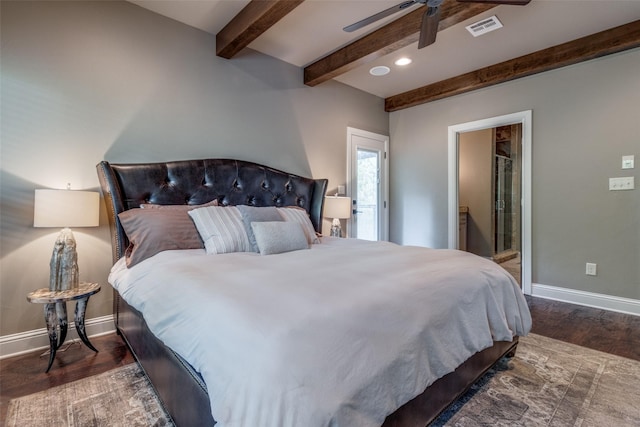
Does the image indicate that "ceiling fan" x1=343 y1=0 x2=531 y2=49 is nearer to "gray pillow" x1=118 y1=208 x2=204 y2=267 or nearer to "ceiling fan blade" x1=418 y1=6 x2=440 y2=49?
"ceiling fan blade" x1=418 y1=6 x2=440 y2=49

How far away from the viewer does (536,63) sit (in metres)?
3.43

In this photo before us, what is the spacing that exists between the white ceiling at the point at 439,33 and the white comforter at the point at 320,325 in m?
2.21

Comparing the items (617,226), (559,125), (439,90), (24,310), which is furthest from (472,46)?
(24,310)

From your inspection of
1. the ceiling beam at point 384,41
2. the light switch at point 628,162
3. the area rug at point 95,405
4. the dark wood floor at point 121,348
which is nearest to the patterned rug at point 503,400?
the area rug at point 95,405

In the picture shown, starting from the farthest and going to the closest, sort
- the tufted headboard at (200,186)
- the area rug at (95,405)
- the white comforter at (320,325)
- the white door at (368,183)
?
1. the white door at (368,183)
2. the tufted headboard at (200,186)
3. the area rug at (95,405)
4. the white comforter at (320,325)

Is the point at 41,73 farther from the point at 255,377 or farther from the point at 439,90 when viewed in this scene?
the point at 439,90

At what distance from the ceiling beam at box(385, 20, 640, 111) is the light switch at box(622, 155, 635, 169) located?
1053mm

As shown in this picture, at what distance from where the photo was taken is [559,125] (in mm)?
3432

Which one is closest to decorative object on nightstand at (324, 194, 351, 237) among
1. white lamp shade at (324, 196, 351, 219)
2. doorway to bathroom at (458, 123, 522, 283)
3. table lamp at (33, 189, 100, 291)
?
white lamp shade at (324, 196, 351, 219)

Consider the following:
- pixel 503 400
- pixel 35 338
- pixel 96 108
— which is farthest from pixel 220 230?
pixel 503 400

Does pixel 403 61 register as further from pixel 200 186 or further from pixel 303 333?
pixel 303 333

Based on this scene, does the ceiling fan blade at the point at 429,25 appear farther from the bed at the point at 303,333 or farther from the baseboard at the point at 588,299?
the baseboard at the point at 588,299

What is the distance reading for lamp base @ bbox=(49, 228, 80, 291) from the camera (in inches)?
81.9

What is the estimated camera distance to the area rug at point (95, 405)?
4.85ft
